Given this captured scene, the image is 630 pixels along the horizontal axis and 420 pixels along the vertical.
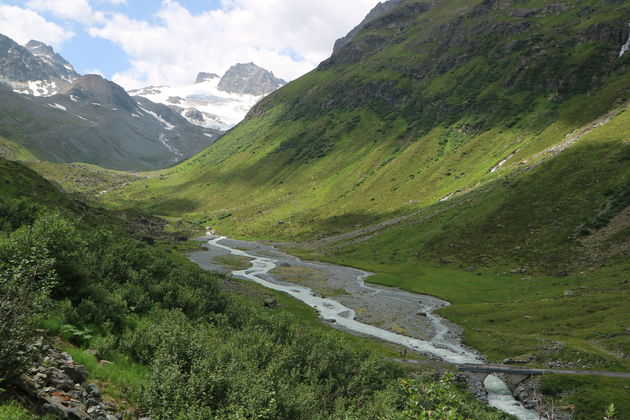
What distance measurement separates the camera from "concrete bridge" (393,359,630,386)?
48188mm

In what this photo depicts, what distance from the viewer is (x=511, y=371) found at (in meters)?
51.2

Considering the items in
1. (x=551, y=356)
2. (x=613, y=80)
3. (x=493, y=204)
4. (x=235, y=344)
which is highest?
(x=613, y=80)

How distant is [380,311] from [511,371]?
38.2m

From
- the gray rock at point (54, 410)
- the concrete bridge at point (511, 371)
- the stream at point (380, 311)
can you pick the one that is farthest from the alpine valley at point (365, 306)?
the stream at point (380, 311)

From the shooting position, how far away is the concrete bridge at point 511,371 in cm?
4819

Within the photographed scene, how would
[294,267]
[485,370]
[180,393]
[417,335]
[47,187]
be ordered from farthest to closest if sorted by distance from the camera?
[294,267]
[47,187]
[417,335]
[485,370]
[180,393]

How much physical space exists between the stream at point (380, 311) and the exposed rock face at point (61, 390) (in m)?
45.1

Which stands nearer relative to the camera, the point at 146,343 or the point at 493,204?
the point at 146,343

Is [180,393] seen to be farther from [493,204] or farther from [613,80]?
[613,80]

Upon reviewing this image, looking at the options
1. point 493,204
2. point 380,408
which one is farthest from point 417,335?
point 493,204

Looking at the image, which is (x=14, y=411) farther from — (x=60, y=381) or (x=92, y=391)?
(x=92, y=391)

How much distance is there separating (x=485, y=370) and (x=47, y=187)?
93462mm

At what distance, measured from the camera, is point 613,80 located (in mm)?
199375

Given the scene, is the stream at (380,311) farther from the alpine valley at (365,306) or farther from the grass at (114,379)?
the grass at (114,379)
